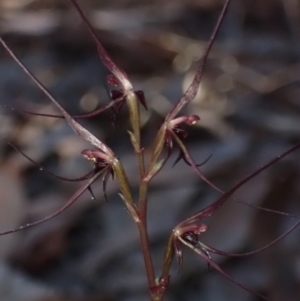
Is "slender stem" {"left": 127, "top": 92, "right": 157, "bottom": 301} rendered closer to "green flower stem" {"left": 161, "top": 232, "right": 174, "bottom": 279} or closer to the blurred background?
"green flower stem" {"left": 161, "top": 232, "right": 174, "bottom": 279}

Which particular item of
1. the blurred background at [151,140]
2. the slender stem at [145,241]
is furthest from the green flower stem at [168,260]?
the blurred background at [151,140]

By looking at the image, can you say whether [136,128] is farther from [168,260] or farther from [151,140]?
[151,140]

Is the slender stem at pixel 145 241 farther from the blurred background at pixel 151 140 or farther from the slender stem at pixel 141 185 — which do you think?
the blurred background at pixel 151 140

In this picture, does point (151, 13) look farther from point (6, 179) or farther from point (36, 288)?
point (36, 288)

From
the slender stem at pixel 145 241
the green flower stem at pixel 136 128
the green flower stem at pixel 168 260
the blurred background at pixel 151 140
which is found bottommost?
the blurred background at pixel 151 140

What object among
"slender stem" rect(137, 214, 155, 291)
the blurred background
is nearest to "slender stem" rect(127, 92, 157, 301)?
"slender stem" rect(137, 214, 155, 291)

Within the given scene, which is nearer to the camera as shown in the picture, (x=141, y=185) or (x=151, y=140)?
A: (x=141, y=185)

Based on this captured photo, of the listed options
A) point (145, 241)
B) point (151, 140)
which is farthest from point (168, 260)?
point (151, 140)

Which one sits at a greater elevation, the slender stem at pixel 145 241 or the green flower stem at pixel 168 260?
the slender stem at pixel 145 241

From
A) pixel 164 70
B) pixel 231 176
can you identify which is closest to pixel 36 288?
pixel 231 176
